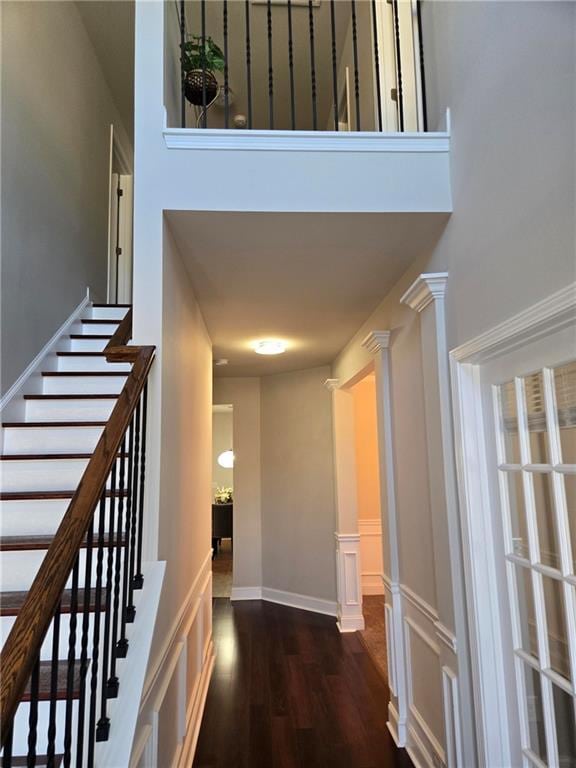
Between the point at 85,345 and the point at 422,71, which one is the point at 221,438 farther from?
the point at 422,71

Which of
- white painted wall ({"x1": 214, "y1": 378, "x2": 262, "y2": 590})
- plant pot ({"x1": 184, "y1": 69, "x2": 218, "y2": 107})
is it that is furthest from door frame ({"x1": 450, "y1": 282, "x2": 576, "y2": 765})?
white painted wall ({"x1": 214, "y1": 378, "x2": 262, "y2": 590})

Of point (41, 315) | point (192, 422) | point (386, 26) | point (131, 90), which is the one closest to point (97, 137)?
point (131, 90)

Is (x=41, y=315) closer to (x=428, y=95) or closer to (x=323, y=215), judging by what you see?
(x=323, y=215)

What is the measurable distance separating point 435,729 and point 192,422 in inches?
81.6

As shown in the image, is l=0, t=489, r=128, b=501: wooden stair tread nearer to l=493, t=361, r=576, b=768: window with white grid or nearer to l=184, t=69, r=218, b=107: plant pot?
l=493, t=361, r=576, b=768: window with white grid

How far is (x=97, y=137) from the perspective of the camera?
4.47 m

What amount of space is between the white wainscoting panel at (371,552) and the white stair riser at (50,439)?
4.02 m

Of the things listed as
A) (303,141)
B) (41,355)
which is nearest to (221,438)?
(41,355)

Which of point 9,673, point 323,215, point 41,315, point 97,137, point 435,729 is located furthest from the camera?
point 97,137

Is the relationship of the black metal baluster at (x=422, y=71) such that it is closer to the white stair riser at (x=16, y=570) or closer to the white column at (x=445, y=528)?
the white column at (x=445, y=528)

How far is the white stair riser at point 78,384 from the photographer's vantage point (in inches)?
121

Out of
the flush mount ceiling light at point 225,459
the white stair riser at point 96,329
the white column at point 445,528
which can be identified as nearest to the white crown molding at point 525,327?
the white column at point 445,528

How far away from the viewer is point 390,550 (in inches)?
122

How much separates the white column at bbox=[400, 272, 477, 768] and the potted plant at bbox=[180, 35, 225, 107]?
5.64 ft
